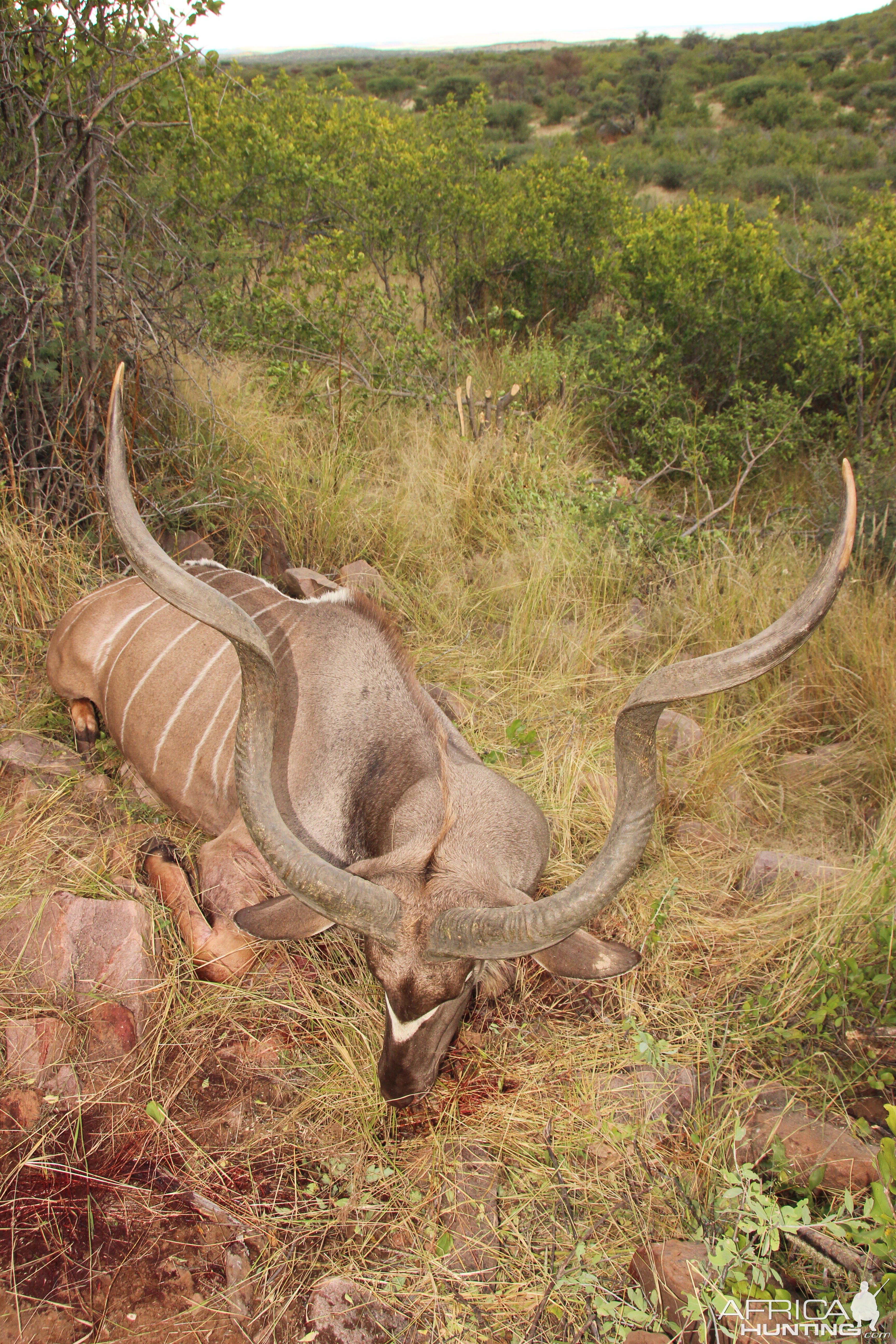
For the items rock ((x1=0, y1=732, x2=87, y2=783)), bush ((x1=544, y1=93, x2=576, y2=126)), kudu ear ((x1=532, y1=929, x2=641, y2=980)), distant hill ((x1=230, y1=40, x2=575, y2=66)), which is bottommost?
rock ((x1=0, y1=732, x2=87, y2=783))

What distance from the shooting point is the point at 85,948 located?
123 inches

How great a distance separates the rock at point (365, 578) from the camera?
501cm

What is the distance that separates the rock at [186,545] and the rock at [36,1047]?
98.7 inches

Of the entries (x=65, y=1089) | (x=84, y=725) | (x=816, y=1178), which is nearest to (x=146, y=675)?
(x=84, y=725)

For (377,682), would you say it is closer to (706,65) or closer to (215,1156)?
(215,1156)

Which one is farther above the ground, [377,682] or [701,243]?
[701,243]

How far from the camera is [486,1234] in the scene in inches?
99.6

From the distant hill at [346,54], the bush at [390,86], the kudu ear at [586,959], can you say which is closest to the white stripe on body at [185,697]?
the kudu ear at [586,959]

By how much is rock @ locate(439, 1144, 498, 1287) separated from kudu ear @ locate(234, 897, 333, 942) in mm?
788

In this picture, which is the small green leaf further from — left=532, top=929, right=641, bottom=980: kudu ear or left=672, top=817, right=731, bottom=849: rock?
left=672, top=817, right=731, bottom=849: rock

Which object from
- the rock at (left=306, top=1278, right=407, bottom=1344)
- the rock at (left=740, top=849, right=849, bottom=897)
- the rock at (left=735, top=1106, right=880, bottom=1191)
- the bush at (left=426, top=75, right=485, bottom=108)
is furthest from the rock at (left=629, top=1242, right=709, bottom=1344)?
the bush at (left=426, top=75, right=485, bottom=108)

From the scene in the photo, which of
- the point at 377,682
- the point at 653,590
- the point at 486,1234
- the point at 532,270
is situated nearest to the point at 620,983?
the point at 486,1234

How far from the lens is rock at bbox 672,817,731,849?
3744 mm

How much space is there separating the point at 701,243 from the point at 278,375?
3385 millimetres
